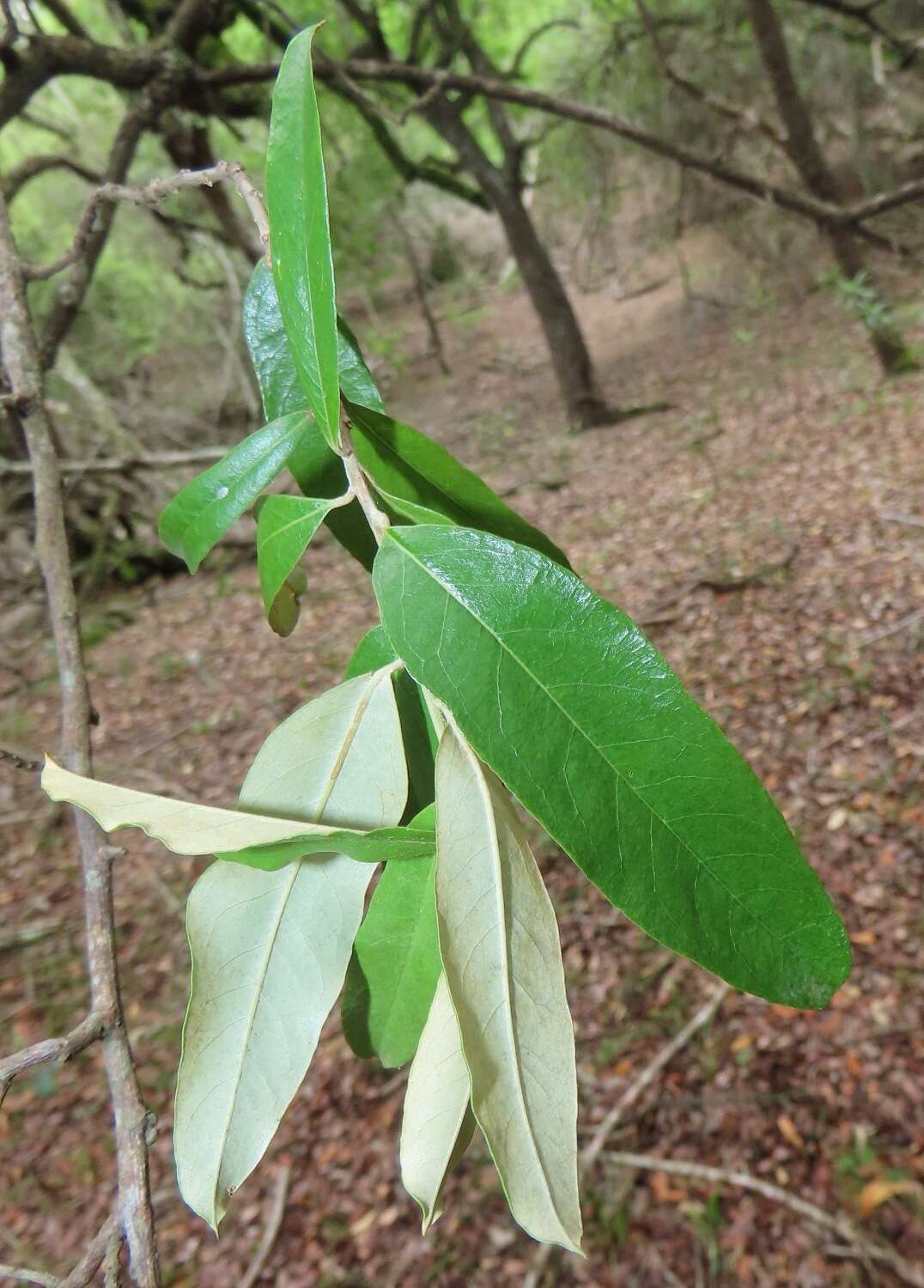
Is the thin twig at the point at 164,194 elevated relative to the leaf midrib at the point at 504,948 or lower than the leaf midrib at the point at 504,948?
elevated

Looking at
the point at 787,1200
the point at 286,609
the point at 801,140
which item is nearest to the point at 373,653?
the point at 286,609

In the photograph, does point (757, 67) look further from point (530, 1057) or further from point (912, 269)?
point (530, 1057)

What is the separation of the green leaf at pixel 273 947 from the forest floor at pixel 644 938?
1.95 m

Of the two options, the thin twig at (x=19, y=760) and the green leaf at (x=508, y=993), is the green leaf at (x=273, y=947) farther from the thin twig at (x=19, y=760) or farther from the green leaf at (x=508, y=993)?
the thin twig at (x=19, y=760)

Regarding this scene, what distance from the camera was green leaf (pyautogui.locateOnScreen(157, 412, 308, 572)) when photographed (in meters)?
0.67

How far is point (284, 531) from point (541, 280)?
6.74m

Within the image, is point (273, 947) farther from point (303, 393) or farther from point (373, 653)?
point (303, 393)

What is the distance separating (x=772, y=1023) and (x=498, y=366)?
29.0ft

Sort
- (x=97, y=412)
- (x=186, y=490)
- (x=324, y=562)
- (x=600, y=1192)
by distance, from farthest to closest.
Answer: (x=97, y=412)
(x=324, y=562)
(x=600, y=1192)
(x=186, y=490)

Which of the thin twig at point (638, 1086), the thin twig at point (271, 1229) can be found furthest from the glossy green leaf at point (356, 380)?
the thin twig at point (271, 1229)

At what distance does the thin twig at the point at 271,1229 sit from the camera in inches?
84.8

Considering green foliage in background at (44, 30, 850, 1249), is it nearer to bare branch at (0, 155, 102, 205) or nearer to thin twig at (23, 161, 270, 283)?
thin twig at (23, 161, 270, 283)

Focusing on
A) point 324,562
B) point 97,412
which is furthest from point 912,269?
point 97,412

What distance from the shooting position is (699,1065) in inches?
90.0
